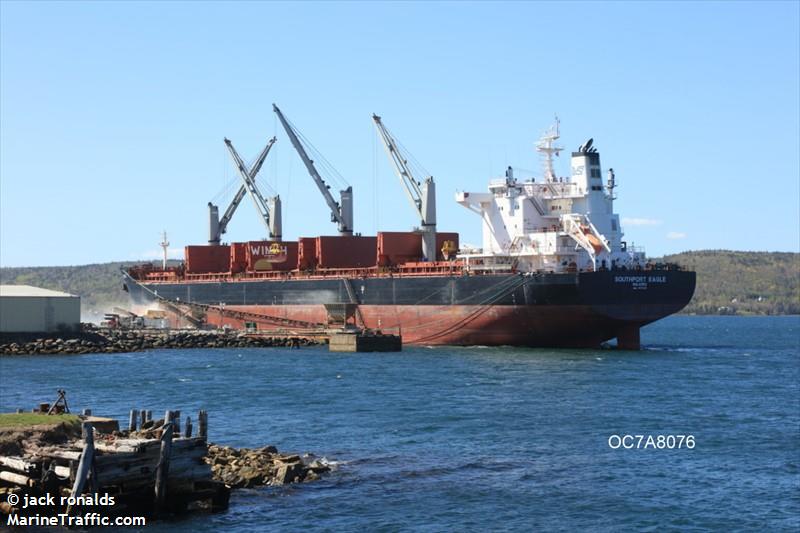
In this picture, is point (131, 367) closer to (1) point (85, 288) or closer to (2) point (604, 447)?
(2) point (604, 447)

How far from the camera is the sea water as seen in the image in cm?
2038

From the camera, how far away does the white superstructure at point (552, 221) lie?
1997 inches

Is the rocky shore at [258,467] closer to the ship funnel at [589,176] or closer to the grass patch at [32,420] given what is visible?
the grass patch at [32,420]

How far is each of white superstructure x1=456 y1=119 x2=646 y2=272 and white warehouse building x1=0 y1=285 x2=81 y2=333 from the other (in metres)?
21.5

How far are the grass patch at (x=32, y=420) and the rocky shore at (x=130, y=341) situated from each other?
3504 centimetres

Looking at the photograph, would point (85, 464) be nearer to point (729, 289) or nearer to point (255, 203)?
point (255, 203)

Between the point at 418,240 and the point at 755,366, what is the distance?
21.9 meters

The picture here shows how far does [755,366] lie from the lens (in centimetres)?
4841

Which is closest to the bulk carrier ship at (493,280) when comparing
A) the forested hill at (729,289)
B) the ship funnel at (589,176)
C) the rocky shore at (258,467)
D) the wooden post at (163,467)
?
the ship funnel at (589,176)

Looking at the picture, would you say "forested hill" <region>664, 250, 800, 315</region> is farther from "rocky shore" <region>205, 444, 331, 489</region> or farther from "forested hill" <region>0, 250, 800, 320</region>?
"rocky shore" <region>205, 444, 331, 489</region>

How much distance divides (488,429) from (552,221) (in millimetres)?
26096

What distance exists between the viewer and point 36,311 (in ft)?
190

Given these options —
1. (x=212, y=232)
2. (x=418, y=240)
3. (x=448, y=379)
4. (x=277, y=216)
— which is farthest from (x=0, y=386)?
(x=212, y=232)

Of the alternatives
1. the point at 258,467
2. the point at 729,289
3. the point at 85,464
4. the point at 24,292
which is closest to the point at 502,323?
the point at 24,292
